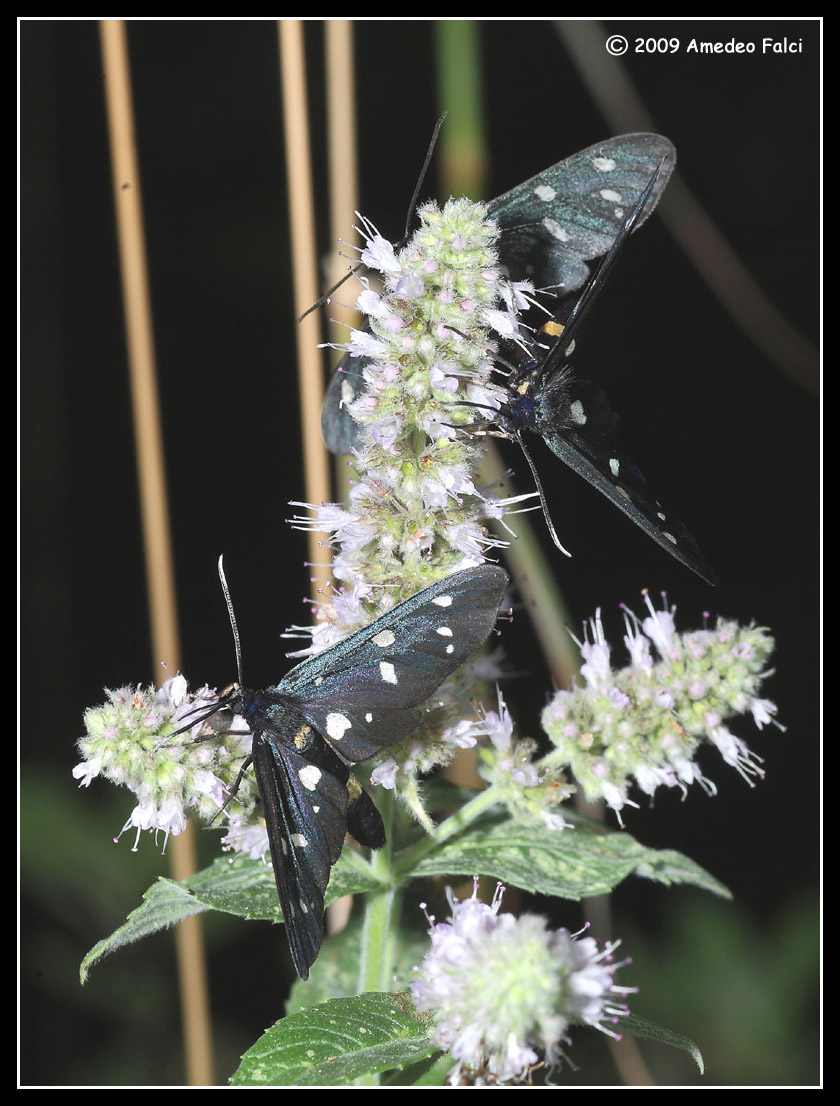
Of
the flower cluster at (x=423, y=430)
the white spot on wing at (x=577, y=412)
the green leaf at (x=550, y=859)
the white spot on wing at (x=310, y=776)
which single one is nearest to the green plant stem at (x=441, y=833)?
the green leaf at (x=550, y=859)

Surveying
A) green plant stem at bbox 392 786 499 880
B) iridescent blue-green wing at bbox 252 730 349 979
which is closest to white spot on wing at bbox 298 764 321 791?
iridescent blue-green wing at bbox 252 730 349 979

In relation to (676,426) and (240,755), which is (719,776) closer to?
(676,426)

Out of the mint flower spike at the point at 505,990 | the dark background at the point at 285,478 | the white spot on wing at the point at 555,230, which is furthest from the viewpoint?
the dark background at the point at 285,478

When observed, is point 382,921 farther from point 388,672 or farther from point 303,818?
point 388,672

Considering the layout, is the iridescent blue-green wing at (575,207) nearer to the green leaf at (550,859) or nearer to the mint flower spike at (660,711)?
the mint flower spike at (660,711)

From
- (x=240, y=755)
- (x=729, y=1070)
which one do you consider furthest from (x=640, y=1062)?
(x=240, y=755)
